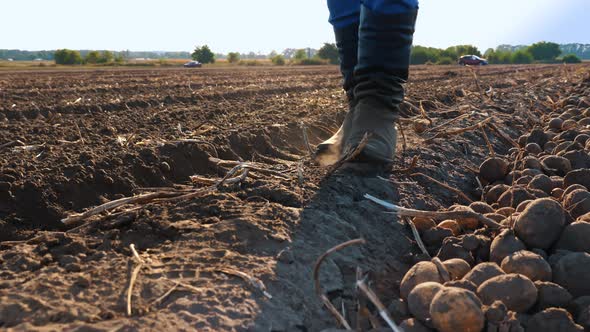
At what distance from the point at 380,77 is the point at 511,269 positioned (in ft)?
4.04

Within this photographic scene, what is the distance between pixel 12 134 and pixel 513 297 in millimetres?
3186

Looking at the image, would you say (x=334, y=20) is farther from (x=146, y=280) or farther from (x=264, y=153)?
(x=146, y=280)

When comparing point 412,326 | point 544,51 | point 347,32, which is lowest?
point 412,326

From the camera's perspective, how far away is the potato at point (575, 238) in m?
1.53

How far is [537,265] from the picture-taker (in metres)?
1.42

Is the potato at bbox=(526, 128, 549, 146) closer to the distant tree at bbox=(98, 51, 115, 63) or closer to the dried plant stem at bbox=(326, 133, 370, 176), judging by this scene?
the dried plant stem at bbox=(326, 133, 370, 176)

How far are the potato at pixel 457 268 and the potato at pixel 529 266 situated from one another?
10cm

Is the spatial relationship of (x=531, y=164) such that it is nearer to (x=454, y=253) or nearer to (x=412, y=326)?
(x=454, y=253)

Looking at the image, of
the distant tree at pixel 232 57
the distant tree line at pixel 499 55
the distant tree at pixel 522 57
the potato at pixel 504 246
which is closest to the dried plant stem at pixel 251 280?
the potato at pixel 504 246

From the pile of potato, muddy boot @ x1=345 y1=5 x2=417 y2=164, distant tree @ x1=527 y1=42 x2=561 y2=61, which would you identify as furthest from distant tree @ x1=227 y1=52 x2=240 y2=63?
the pile of potato

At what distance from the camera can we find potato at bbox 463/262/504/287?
141cm

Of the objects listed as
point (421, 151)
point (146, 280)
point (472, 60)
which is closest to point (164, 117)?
point (421, 151)

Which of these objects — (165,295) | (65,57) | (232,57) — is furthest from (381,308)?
(232,57)

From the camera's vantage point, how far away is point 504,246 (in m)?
1.56
